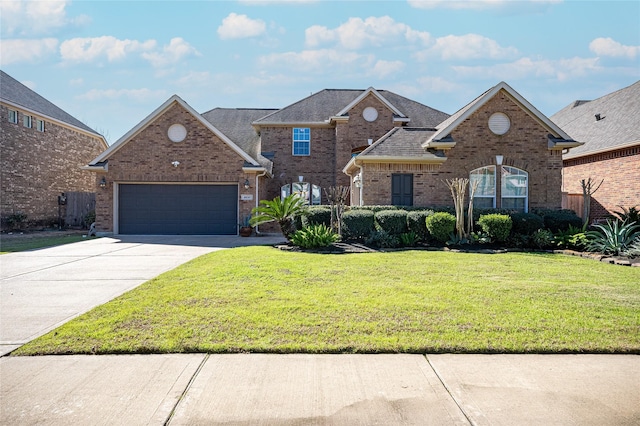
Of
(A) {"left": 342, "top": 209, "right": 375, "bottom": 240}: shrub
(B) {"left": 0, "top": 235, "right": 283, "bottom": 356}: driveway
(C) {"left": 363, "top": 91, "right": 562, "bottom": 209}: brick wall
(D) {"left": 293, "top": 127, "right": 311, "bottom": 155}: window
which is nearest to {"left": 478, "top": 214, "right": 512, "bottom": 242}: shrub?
(C) {"left": 363, "top": 91, "right": 562, "bottom": 209}: brick wall

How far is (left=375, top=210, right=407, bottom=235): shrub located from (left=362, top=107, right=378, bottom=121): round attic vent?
1033 centimetres

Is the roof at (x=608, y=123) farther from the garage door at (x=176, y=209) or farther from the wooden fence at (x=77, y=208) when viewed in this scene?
the wooden fence at (x=77, y=208)

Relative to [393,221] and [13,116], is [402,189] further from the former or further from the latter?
[13,116]

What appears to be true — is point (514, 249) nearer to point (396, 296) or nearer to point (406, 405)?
point (396, 296)

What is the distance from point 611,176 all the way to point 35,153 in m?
27.4

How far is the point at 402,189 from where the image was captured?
1714cm

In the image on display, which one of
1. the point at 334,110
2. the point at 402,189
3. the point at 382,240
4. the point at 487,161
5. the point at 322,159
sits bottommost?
the point at 382,240

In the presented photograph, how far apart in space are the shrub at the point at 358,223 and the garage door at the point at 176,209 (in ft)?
24.4

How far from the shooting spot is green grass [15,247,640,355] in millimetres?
4773

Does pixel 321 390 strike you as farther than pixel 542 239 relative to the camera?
No

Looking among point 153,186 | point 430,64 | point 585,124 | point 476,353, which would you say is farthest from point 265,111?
point 476,353

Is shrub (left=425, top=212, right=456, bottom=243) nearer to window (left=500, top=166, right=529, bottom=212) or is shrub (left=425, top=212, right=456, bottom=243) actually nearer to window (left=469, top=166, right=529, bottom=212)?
window (left=469, top=166, right=529, bottom=212)

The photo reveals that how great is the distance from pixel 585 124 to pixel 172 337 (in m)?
23.5

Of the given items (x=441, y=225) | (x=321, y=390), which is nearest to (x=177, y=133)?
(x=441, y=225)
